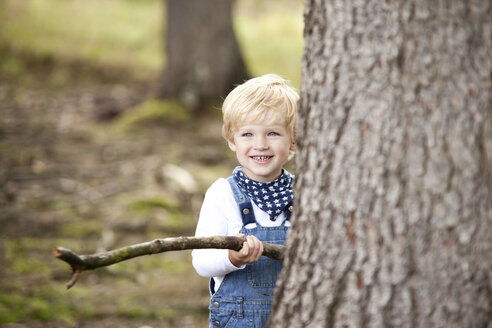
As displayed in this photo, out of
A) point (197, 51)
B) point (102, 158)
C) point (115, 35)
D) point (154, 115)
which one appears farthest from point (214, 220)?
point (115, 35)

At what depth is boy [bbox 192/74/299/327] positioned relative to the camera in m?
2.38

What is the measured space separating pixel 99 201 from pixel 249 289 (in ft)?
13.2

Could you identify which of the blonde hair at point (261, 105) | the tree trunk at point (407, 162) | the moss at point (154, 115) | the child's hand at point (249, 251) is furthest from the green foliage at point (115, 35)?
the tree trunk at point (407, 162)

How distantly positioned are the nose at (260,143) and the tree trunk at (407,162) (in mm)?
518

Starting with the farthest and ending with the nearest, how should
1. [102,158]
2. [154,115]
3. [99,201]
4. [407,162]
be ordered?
→ [154,115], [102,158], [99,201], [407,162]

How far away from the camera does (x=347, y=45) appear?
1858mm

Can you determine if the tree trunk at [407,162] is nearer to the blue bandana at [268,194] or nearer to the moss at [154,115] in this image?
the blue bandana at [268,194]

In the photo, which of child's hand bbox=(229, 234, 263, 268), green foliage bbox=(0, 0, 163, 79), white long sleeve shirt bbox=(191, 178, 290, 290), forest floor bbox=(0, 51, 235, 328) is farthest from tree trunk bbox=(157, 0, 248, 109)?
child's hand bbox=(229, 234, 263, 268)

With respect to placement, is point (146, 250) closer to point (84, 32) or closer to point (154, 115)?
point (154, 115)

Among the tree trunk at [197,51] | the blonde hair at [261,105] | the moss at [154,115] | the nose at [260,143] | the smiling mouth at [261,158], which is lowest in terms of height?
the smiling mouth at [261,158]

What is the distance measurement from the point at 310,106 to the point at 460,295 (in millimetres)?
782

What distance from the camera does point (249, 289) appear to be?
238 cm

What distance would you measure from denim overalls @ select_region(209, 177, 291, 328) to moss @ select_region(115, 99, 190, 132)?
619 centimetres

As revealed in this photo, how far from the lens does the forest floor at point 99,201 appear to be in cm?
425
